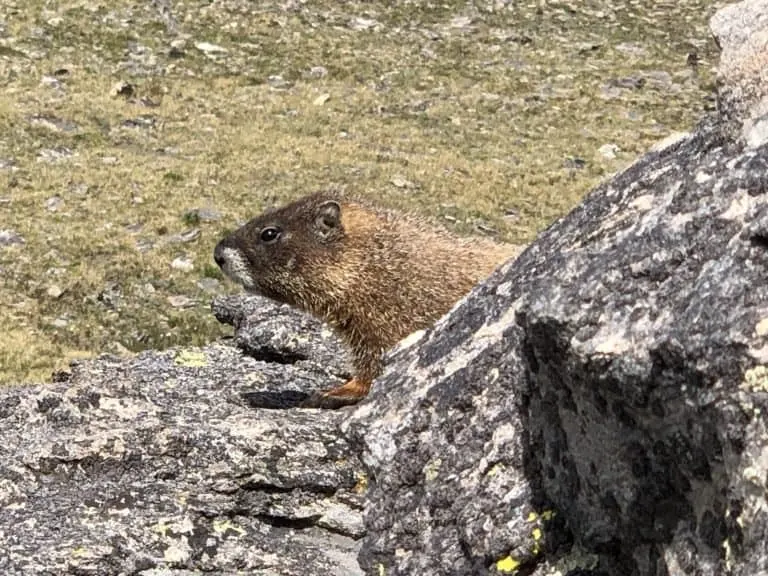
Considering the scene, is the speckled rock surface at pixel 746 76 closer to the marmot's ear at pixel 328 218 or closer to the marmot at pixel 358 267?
the marmot at pixel 358 267

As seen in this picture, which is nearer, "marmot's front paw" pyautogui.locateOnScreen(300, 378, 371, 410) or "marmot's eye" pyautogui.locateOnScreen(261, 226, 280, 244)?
"marmot's front paw" pyautogui.locateOnScreen(300, 378, 371, 410)

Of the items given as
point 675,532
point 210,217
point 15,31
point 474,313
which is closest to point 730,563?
point 675,532

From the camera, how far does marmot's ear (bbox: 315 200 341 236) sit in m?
10.9

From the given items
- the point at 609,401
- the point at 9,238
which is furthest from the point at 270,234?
the point at 9,238

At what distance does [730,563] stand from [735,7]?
3.19 metres

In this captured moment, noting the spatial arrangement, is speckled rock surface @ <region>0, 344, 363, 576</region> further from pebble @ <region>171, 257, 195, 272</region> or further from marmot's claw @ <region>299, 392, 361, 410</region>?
pebble @ <region>171, 257, 195, 272</region>

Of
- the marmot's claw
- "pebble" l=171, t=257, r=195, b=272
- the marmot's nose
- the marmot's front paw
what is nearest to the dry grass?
"pebble" l=171, t=257, r=195, b=272

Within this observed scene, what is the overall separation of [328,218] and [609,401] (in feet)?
22.5

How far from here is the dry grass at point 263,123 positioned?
72.5 ft

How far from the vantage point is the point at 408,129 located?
117 ft

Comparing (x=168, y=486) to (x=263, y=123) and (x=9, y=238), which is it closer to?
(x=9, y=238)

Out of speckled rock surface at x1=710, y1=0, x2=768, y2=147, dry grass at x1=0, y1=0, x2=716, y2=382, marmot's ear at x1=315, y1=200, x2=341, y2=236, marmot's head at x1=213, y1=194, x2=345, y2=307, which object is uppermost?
speckled rock surface at x1=710, y1=0, x2=768, y2=147

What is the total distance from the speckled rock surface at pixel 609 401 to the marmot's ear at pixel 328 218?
4.73 meters

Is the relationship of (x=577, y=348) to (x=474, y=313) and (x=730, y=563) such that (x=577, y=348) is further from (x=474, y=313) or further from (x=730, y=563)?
(x=474, y=313)
